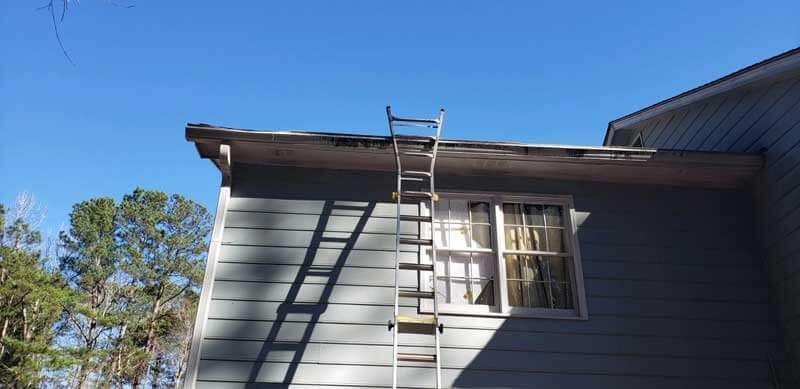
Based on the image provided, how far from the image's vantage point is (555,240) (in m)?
4.73

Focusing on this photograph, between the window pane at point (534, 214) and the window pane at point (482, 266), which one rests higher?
the window pane at point (534, 214)

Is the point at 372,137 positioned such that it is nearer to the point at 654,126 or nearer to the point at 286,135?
the point at 286,135

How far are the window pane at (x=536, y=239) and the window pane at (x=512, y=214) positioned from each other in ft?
0.47

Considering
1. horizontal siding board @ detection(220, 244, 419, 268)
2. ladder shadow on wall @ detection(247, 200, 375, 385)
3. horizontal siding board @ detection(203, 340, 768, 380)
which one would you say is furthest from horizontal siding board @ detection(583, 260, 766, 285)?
ladder shadow on wall @ detection(247, 200, 375, 385)

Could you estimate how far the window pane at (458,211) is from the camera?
15.5ft

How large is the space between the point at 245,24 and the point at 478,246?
3.77m

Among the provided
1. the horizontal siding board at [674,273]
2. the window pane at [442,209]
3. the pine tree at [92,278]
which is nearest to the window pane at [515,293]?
the horizontal siding board at [674,273]

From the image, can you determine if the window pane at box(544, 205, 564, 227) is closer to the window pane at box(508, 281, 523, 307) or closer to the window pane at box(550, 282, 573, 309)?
the window pane at box(550, 282, 573, 309)

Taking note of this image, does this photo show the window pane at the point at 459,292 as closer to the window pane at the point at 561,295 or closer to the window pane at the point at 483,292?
the window pane at the point at 483,292

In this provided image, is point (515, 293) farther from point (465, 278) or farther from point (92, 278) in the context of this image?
point (92, 278)

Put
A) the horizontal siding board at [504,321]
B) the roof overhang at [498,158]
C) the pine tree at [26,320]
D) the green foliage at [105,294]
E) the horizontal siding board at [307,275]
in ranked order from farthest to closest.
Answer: the green foliage at [105,294], the pine tree at [26,320], the roof overhang at [498,158], the horizontal siding board at [307,275], the horizontal siding board at [504,321]

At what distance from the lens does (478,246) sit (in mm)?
4645

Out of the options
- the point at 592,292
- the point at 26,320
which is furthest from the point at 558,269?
the point at 26,320

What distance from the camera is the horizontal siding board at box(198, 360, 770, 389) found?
3.93 meters
